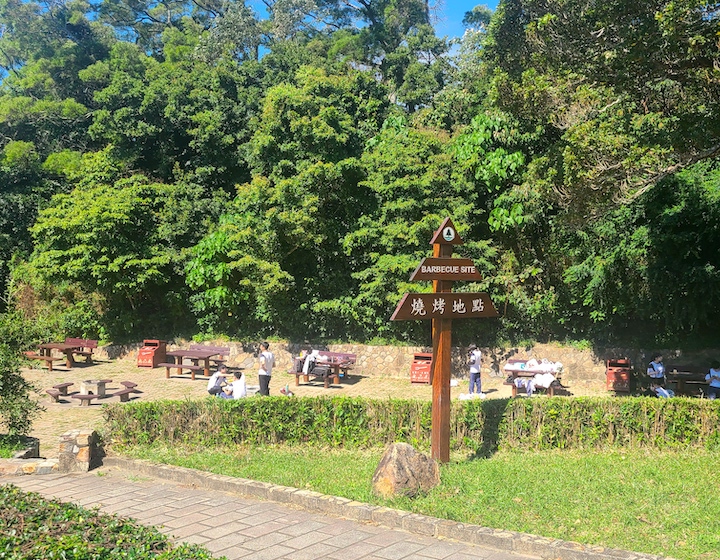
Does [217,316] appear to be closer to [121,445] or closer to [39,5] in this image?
[121,445]

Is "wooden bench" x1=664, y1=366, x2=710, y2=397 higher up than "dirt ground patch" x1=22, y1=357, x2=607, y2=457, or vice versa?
"wooden bench" x1=664, y1=366, x2=710, y2=397

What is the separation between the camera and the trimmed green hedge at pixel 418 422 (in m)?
9.58

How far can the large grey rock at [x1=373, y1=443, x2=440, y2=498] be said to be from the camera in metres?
7.28

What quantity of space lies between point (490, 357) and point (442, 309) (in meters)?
10.7

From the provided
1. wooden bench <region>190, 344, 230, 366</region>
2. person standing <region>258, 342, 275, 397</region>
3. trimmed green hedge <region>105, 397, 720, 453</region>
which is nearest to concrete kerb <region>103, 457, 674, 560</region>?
trimmed green hedge <region>105, 397, 720, 453</region>

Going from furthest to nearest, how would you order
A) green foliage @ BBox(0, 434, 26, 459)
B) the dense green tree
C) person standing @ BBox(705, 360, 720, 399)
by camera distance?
the dense green tree, person standing @ BBox(705, 360, 720, 399), green foliage @ BBox(0, 434, 26, 459)

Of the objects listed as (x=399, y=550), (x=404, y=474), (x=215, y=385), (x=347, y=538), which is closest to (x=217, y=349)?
(x=215, y=385)

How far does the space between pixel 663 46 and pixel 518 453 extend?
6330 millimetres

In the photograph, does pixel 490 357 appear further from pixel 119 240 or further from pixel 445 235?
pixel 119 240

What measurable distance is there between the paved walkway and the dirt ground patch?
197 inches

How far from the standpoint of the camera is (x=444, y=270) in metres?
8.95

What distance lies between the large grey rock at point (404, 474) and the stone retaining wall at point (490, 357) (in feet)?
36.8

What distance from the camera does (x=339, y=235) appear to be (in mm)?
20312

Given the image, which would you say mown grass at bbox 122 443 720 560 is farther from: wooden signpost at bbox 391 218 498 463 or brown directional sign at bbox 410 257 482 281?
brown directional sign at bbox 410 257 482 281
